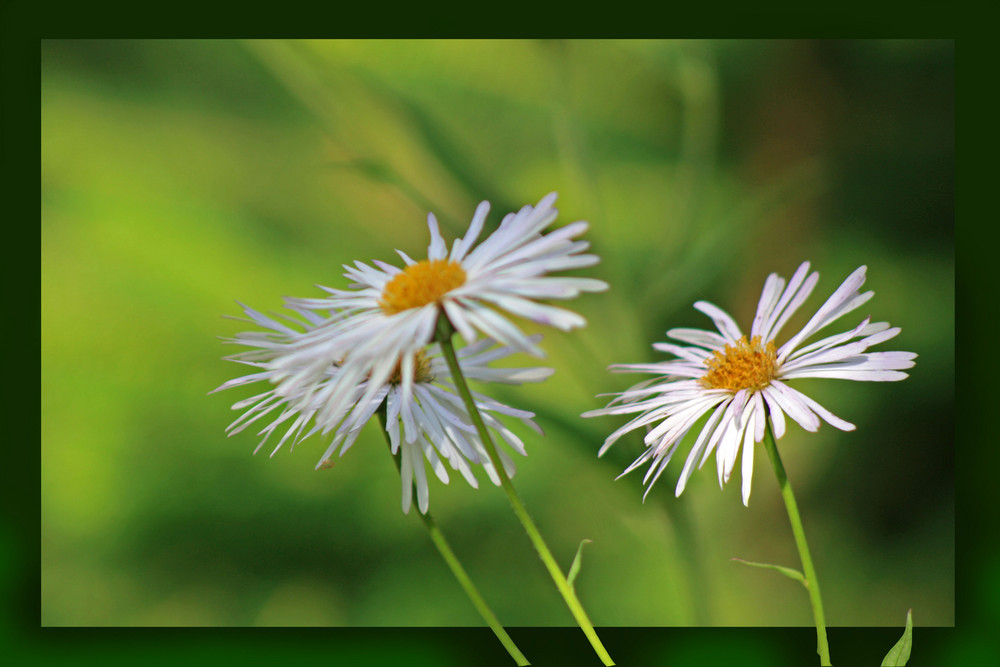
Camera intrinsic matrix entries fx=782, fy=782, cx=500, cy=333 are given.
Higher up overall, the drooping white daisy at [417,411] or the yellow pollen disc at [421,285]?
the yellow pollen disc at [421,285]

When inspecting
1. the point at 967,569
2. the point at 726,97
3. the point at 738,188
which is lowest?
the point at 967,569

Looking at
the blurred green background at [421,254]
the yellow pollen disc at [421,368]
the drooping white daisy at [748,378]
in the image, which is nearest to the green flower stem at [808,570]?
the drooping white daisy at [748,378]

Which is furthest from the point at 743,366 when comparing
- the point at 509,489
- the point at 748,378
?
the point at 509,489

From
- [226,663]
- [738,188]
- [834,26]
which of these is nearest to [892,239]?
[738,188]

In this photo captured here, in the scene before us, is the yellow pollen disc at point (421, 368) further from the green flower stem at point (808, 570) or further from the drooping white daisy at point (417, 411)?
the green flower stem at point (808, 570)

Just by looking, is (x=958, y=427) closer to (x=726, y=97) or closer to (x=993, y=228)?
(x=993, y=228)

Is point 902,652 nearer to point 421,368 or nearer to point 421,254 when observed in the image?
point 421,368
